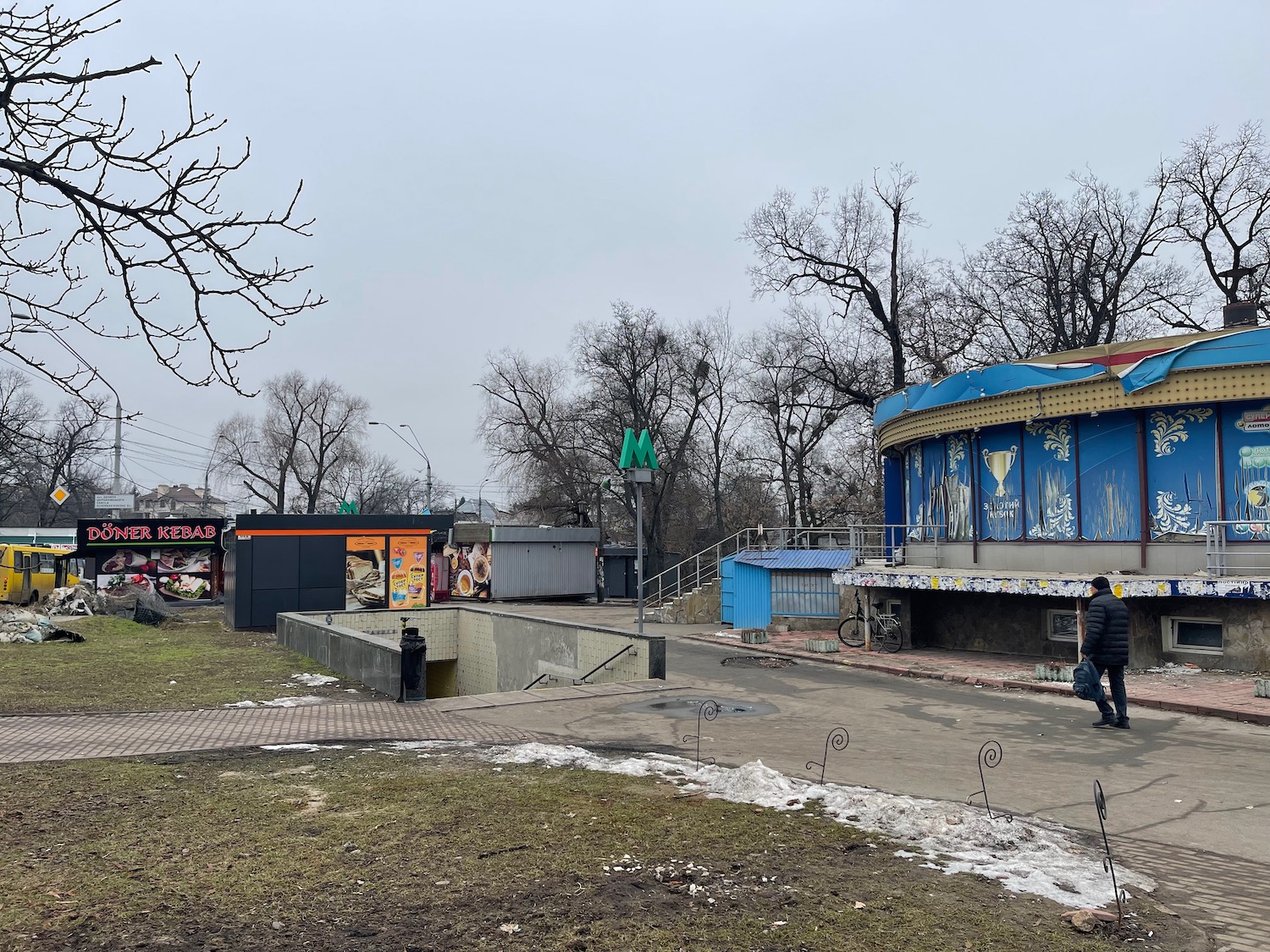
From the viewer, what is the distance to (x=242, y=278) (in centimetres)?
527

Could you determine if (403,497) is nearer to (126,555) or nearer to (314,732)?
(126,555)

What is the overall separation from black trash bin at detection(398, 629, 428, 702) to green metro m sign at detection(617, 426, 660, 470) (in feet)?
18.2

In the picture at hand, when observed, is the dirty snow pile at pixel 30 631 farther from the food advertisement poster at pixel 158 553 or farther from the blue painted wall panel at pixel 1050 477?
the blue painted wall panel at pixel 1050 477

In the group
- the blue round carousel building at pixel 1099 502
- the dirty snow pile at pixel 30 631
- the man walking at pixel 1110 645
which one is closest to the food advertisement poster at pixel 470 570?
the dirty snow pile at pixel 30 631

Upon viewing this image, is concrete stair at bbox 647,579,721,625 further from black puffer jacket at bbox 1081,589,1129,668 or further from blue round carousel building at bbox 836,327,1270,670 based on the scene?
black puffer jacket at bbox 1081,589,1129,668

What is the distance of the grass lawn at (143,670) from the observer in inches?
529

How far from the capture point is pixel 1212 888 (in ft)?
18.7

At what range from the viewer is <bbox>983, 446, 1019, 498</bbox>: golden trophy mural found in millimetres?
20766

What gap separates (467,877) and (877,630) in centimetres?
1770

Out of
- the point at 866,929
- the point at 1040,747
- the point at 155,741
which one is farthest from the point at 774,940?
the point at 155,741

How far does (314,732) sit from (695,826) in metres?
5.60

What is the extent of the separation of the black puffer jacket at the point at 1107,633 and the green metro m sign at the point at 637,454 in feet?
27.3

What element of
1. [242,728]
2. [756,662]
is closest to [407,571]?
[756,662]

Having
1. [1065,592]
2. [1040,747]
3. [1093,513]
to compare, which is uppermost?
[1093,513]
